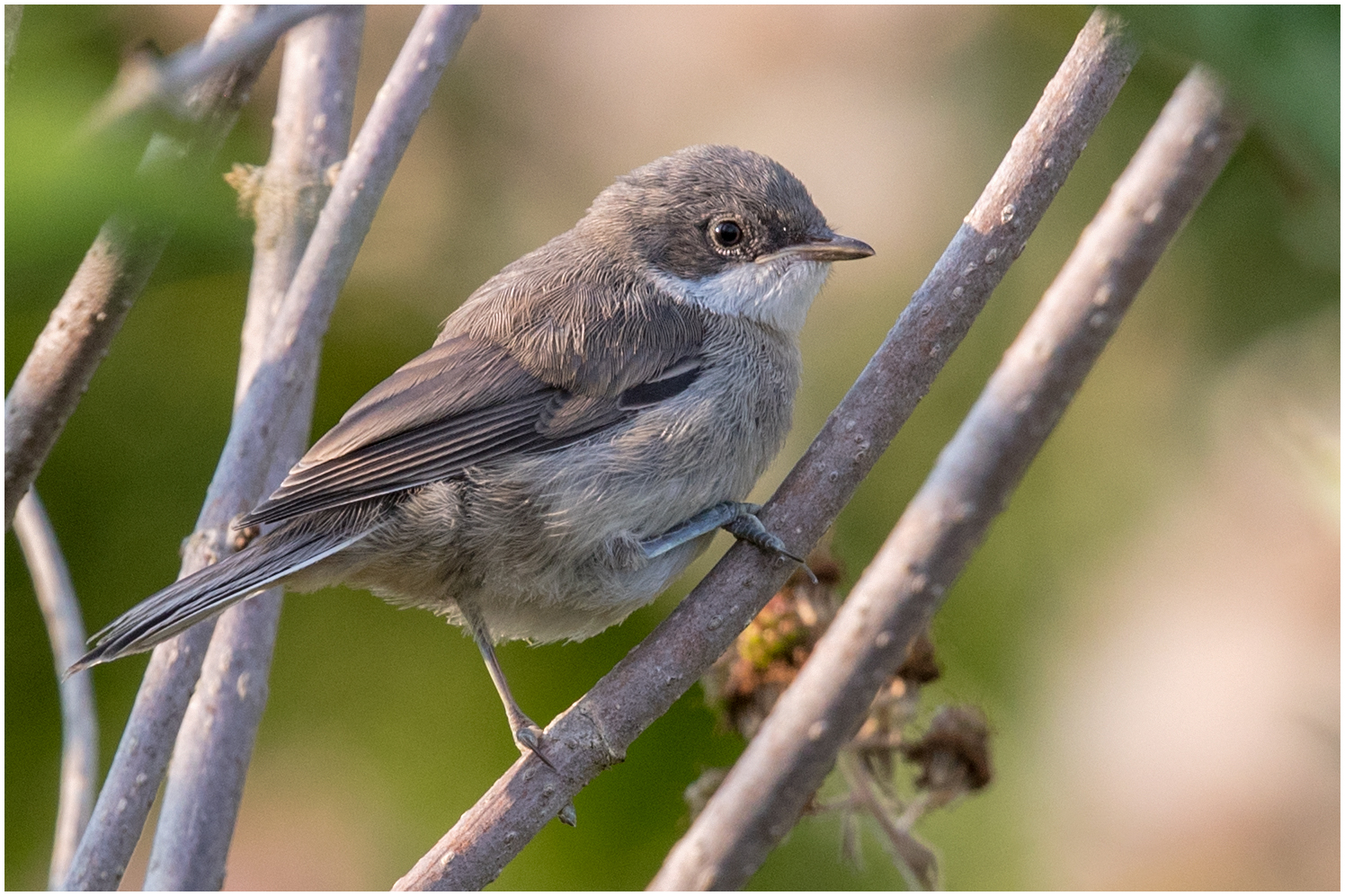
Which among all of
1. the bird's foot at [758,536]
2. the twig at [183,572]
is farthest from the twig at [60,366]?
the bird's foot at [758,536]

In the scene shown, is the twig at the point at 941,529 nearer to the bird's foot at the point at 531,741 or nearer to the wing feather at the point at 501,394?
the bird's foot at the point at 531,741

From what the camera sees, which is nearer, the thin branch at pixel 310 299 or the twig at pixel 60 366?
the twig at pixel 60 366

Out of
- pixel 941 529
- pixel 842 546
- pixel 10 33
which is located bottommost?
pixel 842 546

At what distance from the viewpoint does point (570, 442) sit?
273 centimetres

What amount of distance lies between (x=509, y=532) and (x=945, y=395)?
2152mm

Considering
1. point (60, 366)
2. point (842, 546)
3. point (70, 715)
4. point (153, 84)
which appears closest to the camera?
point (153, 84)

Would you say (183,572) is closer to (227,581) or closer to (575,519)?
(227,581)

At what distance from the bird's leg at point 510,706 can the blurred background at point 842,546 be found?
3.67ft

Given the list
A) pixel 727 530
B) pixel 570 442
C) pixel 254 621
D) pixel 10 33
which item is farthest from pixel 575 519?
pixel 10 33

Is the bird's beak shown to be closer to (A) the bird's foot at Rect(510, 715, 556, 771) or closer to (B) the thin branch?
(B) the thin branch

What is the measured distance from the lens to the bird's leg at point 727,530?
2420 mm

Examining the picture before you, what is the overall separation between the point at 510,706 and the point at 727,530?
614 millimetres

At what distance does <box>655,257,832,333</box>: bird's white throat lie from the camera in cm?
302

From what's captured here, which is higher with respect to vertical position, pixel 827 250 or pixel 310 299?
pixel 827 250
